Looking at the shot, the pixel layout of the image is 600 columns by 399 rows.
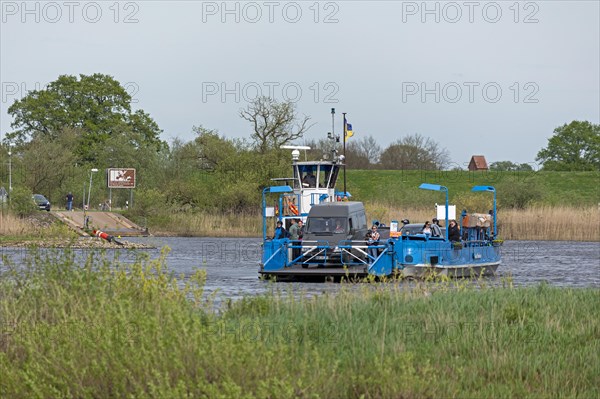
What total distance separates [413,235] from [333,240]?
275 cm

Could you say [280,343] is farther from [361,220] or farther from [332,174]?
[332,174]

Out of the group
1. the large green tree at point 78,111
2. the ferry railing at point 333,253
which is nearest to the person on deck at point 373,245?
the ferry railing at point 333,253

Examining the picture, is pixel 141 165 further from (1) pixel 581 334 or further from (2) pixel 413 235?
(1) pixel 581 334

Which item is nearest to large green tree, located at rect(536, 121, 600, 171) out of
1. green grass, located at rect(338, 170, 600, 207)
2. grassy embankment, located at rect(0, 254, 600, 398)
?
green grass, located at rect(338, 170, 600, 207)

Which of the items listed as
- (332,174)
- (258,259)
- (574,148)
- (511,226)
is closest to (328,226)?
(332,174)

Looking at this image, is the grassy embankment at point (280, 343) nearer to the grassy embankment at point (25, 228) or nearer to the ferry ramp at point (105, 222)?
the grassy embankment at point (25, 228)

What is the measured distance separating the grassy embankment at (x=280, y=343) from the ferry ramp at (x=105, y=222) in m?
54.7

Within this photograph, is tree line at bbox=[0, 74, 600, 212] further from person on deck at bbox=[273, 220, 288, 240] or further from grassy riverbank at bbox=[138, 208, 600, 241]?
person on deck at bbox=[273, 220, 288, 240]

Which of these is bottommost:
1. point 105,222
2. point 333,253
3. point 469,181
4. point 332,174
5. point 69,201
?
point 333,253

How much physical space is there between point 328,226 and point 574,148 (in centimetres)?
10027

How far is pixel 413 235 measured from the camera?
1462 inches

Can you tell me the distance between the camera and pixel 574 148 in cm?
13200

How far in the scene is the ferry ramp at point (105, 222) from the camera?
7338 centimetres

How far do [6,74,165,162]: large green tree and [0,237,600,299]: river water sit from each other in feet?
115
